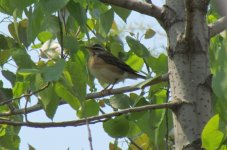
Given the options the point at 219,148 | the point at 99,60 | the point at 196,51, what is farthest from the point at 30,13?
the point at 99,60

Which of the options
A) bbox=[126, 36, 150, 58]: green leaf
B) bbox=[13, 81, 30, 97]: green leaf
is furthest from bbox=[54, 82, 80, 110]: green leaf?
bbox=[126, 36, 150, 58]: green leaf

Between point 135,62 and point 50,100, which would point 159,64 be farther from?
point 50,100

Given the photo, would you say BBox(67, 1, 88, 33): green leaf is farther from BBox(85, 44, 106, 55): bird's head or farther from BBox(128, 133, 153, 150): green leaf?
BBox(85, 44, 106, 55): bird's head

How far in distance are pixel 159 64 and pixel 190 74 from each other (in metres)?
0.45

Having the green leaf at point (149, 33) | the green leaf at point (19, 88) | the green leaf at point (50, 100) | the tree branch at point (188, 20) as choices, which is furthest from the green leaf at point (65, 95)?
the green leaf at point (149, 33)

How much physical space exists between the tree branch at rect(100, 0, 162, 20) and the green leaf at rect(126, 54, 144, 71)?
67 cm

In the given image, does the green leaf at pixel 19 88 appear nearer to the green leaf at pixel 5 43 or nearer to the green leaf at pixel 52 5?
the green leaf at pixel 52 5

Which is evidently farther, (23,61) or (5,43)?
(5,43)

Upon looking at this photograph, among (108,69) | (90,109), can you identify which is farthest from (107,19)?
(108,69)

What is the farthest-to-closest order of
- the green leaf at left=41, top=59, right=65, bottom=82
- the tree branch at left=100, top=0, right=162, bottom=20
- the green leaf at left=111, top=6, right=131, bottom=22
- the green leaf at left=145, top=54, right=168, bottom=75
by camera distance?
the green leaf at left=145, top=54, right=168, bottom=75 → the green leaf at left=111, top=6, right=131, bottom=22 → the tree branch at left=100, top=0, right=162, bottom=20 → the green leaf at left=41, top=59, right=65, bottom=82

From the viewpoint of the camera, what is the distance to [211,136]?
6.25 ft

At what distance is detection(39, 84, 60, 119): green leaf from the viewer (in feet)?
8.63

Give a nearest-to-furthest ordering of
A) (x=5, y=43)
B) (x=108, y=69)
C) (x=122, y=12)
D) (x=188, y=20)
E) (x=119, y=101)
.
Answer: (x=188, y=20), (x=122, y=12), (x=119, y=101), (x=5, y=43), (x=108, y=69)

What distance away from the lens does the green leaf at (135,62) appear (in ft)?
11.3
